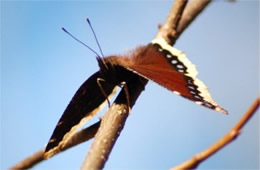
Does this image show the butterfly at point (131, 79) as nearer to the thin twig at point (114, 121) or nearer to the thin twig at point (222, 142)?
the thin twig at point (114, 121)

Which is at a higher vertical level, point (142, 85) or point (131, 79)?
point (131, 79)

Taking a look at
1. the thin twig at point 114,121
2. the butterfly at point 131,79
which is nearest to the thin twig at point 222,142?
the thin twig at point 114,121

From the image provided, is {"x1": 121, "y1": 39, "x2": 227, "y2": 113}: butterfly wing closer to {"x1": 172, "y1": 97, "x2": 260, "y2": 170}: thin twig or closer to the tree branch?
the tree branch

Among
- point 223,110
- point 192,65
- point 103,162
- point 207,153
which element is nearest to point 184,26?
point 192,65

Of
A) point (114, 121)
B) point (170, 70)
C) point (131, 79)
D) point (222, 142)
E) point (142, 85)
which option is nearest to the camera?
point (222, 142)

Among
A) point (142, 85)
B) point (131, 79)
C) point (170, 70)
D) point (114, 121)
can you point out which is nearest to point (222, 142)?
point (114, 121)

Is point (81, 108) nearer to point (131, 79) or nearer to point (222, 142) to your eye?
point (131, 79)
